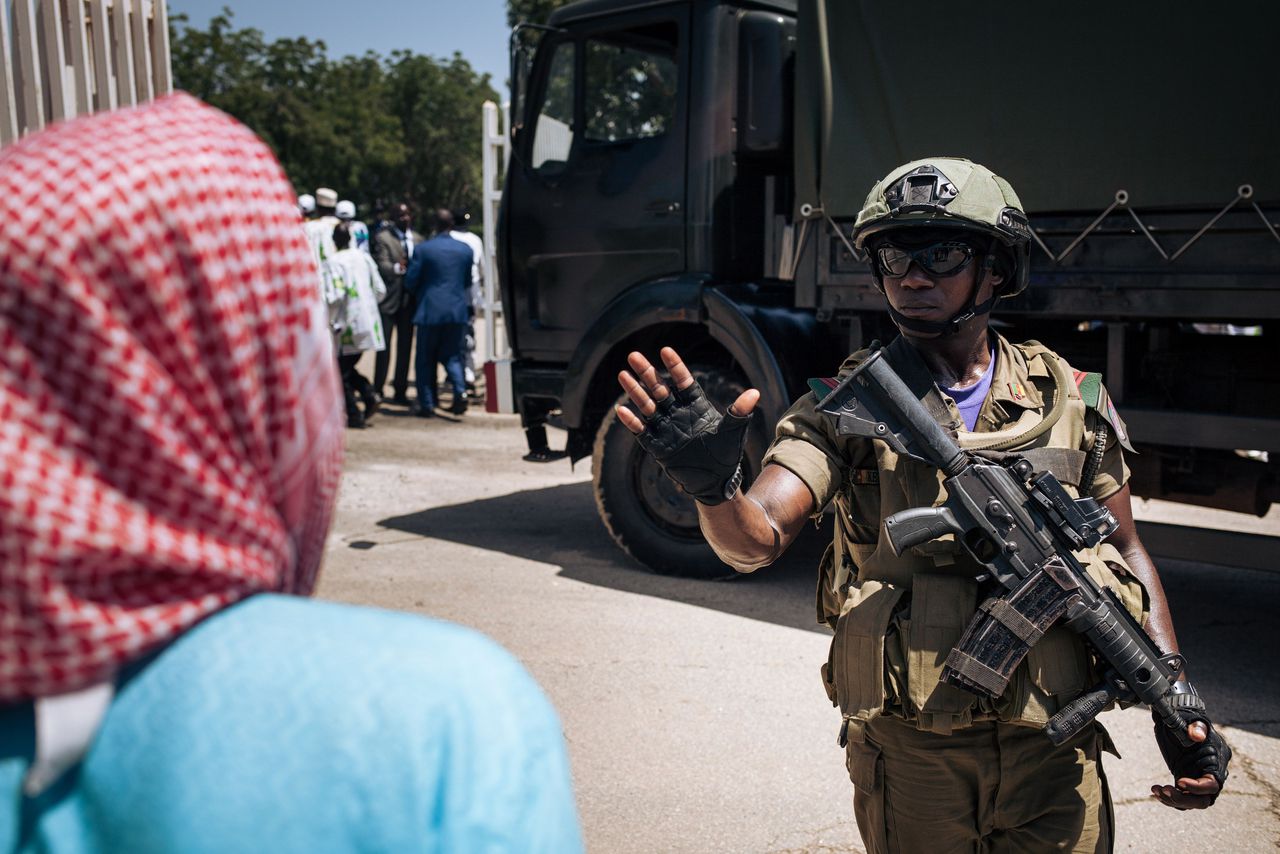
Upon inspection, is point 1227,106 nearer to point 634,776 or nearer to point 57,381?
point 634,776

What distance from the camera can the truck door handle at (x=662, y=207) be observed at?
5352 mm

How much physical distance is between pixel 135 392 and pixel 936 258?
166cm

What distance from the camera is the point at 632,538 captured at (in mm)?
5477

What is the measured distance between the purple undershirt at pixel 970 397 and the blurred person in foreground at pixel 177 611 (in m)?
1.47

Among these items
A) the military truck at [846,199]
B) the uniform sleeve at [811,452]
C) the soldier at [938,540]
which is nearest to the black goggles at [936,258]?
the soldier at [938,540]

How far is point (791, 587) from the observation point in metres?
5.34

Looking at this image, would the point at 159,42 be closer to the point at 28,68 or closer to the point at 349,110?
the point at 28,68

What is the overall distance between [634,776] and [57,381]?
9.88 ft

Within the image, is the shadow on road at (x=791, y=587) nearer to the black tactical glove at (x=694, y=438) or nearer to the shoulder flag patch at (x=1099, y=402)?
the shoulder flag patch at (x=1099, y=402)

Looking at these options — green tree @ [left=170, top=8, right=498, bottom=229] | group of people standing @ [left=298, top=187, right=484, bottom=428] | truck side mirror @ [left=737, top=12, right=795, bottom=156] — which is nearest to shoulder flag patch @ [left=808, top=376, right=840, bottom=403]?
truck side mirror @ [left=737, top=12, right=795, bottom=156]

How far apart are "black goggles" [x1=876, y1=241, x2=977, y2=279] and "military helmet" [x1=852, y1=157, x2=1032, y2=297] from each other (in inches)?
1.6

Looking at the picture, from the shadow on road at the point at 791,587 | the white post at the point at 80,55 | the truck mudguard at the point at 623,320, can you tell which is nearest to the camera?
the white post at the point at 80,55

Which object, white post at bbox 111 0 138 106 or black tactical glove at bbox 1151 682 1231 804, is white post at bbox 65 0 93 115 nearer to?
white post at bbox 111 0 138 106

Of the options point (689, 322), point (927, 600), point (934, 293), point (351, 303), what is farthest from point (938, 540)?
point (351, 303)
